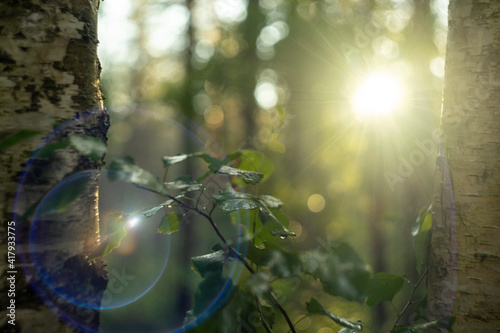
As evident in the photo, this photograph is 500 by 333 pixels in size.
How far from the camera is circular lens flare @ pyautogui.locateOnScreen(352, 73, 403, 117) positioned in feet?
16.6

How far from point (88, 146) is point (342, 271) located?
645 mm

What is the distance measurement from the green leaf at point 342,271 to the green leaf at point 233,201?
0.21 meters

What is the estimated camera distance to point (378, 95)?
536cm

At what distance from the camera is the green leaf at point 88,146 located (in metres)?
0.64

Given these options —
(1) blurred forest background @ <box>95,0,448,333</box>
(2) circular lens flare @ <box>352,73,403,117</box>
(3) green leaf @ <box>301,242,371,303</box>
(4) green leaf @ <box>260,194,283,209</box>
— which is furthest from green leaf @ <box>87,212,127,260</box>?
(2) circular lens flare @ <box>352,73,403,117</box>

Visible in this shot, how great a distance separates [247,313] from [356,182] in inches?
232

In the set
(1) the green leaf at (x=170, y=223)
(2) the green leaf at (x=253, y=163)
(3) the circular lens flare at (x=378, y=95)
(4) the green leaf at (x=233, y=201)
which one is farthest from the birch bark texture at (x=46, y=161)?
(3) the circular lens flare at (x=378, y=95)

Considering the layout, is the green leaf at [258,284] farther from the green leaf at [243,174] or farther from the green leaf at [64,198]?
the green leaf at [64,198]

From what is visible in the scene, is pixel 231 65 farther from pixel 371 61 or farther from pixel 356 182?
pixel 356 182

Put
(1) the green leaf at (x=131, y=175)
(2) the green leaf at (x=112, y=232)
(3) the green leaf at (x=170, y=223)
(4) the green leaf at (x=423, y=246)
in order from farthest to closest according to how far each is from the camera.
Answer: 1. (4) the green leaf at (x=423, y=246)
2. (3) the green leaf at (x=170, y=223)
3. (2) the green leaf at (x=112, y=232)
4. (1) the green leaf at (x=131, y=175)

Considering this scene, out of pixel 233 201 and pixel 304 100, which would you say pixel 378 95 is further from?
pixel 233 201

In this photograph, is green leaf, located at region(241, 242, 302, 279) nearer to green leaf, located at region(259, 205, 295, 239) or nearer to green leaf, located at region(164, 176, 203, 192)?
green leaf, located at region(259, 205, 295, 239)

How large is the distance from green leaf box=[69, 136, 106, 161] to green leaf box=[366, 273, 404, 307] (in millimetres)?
876

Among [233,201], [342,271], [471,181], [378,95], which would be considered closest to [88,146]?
[233,201]
